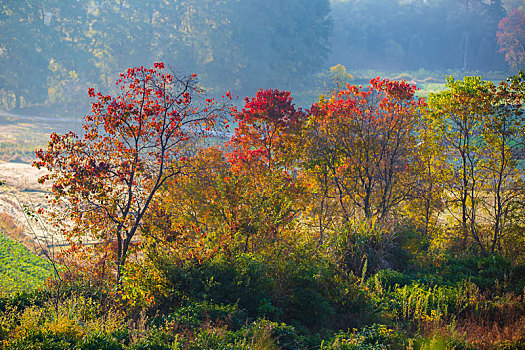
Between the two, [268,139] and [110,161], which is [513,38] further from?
[110,161]

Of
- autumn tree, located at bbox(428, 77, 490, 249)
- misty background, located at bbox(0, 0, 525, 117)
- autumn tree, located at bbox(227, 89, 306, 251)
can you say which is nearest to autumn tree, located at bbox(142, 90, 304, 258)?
autumn tree, located at bbox(227, 89, 306, 251)

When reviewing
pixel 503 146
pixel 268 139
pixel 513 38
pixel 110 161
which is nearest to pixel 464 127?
pixel 503 146

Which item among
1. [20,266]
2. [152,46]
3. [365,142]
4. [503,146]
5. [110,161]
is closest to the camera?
[110,161]

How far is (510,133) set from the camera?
1074cm

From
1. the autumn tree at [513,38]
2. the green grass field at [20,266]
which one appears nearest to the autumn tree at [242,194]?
the green grass field at [20,266]

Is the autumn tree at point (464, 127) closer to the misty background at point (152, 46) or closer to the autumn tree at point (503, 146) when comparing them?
the autumn tree at point (503, 146)

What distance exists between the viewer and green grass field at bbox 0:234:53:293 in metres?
12.5

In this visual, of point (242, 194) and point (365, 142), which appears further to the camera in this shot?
point (365, 142)

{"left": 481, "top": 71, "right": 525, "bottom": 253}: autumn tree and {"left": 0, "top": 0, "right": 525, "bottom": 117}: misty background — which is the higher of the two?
→ {"left": 0, "top": 0, "right": 525, "bottom": 117}: misty background

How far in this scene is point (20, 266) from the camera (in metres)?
14.7

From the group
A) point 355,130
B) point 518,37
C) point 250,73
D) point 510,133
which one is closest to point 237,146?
point 355,130

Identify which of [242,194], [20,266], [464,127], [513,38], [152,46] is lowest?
[20,266]

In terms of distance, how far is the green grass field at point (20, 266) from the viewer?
40.9 feet

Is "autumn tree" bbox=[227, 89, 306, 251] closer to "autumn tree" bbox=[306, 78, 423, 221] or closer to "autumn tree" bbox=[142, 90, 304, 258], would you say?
"autumn tree" bbox=[142, 90, 304, 258]
